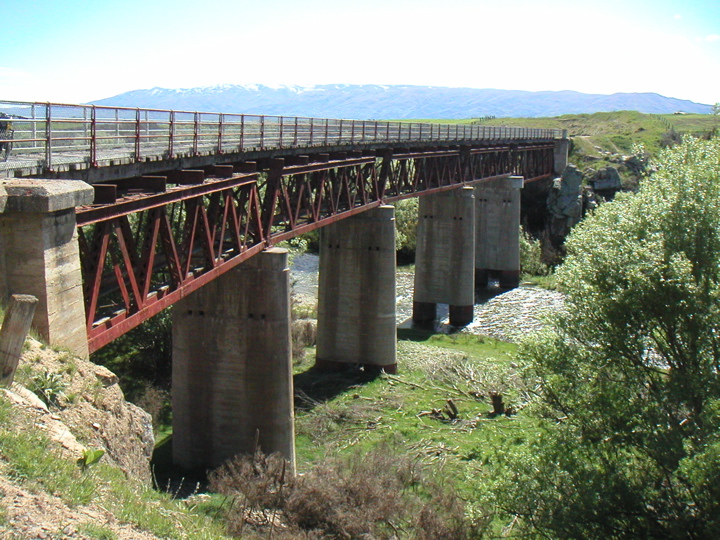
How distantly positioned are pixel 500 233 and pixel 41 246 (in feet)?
152

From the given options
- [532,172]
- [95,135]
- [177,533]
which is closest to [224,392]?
[95,135]

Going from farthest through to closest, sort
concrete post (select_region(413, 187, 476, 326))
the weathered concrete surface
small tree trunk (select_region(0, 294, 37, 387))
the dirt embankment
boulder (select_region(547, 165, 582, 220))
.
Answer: boulder (select_region(547, 165, 582, 220)) < concrete post (select_region(413, 187, 476, 326)) < the weathered concrete surface < small tree trunk (select_region(0, 294, 37, 387)) < the dirt embankment

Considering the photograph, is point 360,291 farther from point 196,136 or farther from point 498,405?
point 196,136

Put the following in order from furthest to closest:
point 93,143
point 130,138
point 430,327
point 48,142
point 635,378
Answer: point 430,327 < point 635,378 < point 130,138 < point 93,143 < point 48,142

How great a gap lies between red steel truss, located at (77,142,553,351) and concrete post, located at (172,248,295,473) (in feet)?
3.44

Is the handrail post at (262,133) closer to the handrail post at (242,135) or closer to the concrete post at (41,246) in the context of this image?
the handrail post at (242,135)

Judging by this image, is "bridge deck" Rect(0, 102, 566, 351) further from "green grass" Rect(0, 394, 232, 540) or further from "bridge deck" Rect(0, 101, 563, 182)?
"green grass" Rect(0, 394, 232, 540)

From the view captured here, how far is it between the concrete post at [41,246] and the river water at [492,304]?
2745 centimetres

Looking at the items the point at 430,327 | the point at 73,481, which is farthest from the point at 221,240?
the point at 430,327

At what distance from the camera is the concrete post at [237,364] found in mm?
20312

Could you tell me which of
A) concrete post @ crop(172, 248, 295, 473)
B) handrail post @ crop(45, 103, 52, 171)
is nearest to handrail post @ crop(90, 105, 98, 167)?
handrail post @ crop(45, 103, 52, 171)

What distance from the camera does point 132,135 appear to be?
15.6 metres

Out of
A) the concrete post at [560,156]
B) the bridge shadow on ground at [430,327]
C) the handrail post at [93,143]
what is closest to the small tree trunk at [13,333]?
the handrail post at [93,143]

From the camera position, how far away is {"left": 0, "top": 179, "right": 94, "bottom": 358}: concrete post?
384 inches
